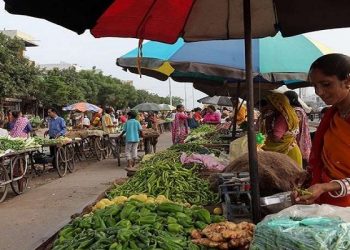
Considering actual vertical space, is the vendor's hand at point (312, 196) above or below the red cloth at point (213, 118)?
below

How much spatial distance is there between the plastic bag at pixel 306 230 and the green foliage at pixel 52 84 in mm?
24769

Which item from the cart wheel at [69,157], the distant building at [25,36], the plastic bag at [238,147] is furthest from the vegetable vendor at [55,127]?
the distant building at [25,36]

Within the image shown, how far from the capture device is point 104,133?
16625 mm

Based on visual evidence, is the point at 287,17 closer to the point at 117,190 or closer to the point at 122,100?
the point at 117,190

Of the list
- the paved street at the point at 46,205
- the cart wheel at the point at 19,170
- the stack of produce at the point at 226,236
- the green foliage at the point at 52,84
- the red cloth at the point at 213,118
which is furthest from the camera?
the green foliage at the point at 52,84

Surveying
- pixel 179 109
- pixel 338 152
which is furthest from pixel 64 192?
pixel 338 152

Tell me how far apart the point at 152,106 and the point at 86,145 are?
35.0 feet

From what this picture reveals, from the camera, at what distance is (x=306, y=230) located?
5.74ft

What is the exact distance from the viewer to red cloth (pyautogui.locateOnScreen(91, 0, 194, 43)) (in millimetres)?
3119

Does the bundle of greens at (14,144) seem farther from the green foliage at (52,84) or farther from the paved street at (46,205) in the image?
the green foliage at (52,84)

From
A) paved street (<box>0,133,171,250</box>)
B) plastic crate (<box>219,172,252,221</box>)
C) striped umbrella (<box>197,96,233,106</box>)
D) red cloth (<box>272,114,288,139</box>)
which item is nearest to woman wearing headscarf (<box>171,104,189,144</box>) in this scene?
paved street (<box>0,133,171,250</box>)

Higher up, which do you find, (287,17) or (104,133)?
(287,17)

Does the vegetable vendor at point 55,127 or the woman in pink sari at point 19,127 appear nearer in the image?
the woman in pink sari at point 19,127

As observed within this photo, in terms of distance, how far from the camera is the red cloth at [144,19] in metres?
3.12
